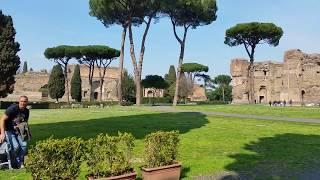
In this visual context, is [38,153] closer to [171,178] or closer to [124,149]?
[124,149]

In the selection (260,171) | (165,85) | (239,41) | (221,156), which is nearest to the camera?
(260,171)

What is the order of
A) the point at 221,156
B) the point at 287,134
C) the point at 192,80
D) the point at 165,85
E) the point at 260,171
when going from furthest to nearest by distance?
1. the point at 192,80
2. the point at 165,85
3. the point at 287,134
4. the point at 221,156
5. the point at 260,171

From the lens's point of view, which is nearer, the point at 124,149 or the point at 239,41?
the point at 124,149

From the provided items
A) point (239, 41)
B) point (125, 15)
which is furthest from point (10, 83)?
point (239, 41)

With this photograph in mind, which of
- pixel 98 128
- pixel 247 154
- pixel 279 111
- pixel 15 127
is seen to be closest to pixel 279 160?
pixel 247 154

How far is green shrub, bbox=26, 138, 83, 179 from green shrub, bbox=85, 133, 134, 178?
0.22 meters

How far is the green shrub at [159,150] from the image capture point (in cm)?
609

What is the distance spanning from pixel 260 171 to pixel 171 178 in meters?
1.89

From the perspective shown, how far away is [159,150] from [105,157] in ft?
3.32

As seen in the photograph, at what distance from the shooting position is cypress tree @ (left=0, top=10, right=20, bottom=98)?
35.2m

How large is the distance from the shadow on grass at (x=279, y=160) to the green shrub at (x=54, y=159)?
2.62m

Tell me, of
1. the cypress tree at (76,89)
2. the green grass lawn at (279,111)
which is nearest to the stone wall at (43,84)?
the cypress tree at (76,89)

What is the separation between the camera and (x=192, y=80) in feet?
266

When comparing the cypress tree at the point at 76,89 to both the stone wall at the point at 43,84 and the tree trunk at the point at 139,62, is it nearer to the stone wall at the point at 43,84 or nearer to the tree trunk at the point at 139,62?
the stone wall at the point at 43,84
